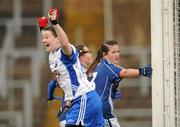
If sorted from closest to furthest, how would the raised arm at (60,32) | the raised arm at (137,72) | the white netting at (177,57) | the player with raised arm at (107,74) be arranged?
1. the raised arm at (60,32)
2. the raised arm at (137,72)
3. the white netting at (177,57)
4. the player with raised arm at (107,74)

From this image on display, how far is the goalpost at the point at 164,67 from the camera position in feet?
22.9

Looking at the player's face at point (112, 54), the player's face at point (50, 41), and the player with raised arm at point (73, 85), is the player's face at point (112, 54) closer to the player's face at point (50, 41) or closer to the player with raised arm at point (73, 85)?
the player with raised arm at point (73, 85)

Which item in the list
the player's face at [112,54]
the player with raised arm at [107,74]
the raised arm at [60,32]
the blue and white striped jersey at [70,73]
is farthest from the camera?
the player's face at [112,54]

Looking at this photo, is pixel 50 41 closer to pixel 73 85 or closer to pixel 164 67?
pixel 73 85

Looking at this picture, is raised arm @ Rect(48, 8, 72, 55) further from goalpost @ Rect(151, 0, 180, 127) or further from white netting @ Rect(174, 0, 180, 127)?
white netting @ Rect(174, 0, 180, 127)

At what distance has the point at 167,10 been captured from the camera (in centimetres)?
704

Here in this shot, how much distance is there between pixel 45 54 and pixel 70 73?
7643mm

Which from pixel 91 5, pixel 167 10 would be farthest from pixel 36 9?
pixel 167 10

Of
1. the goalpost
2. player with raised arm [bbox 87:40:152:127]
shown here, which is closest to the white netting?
the goalpost

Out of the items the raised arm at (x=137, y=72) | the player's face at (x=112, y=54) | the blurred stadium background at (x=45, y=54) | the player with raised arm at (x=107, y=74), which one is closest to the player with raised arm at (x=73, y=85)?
the raised arm at (x=137, y=72)

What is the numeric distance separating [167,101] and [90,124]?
0.82 metres

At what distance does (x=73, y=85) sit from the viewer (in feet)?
21.3

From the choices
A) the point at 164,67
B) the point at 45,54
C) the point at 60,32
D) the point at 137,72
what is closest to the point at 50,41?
the point at 60,32

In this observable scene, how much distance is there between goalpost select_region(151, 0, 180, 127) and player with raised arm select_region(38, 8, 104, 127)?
63 cm
